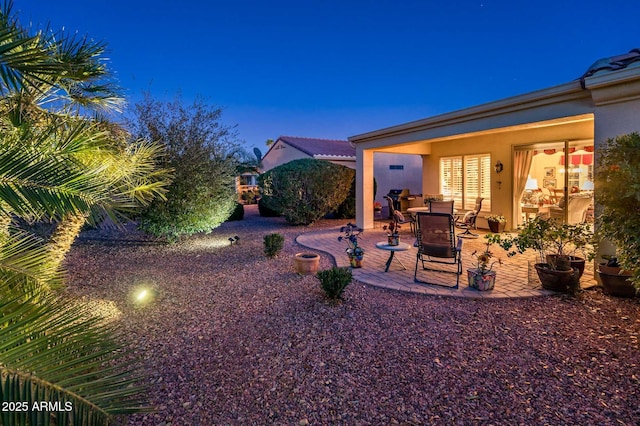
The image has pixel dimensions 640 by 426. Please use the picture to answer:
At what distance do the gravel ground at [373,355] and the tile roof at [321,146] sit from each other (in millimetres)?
14713

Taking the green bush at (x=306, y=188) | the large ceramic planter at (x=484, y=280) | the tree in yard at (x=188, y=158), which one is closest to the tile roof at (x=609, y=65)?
the large ceramic planter at (x=484, y=280)

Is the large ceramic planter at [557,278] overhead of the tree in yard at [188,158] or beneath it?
beneath

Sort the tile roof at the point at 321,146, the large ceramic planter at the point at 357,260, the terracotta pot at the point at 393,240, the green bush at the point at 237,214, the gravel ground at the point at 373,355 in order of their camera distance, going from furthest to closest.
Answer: the tile roof at the point at 321,146 → the green bush at the point at 237,214 → the large ceramic planter at the point at 357,260 → the terracotta pot at the point at 393,240 → the gravel ground at the point at 373,355

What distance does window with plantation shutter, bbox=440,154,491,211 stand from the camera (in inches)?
458

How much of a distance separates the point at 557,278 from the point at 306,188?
905 centimetres

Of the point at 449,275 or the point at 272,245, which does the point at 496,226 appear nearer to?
the point at 449,275

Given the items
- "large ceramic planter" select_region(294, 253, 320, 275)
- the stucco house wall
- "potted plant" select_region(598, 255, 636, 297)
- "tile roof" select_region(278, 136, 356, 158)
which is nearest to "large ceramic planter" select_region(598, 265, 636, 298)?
"potted plant" select_region(598, 255, 636, 297)

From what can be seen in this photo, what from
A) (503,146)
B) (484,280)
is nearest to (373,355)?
(484,280)

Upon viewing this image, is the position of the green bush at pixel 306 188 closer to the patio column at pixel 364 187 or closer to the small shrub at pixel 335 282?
the patio column at pixel 364 187

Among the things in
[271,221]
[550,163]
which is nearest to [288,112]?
[271,221]

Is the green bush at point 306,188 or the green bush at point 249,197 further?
the green bush at point 249,197

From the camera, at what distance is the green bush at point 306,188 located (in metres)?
12.9

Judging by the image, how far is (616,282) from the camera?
4.89 meters

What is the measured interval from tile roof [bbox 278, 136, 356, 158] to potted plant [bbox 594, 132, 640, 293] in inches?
594
